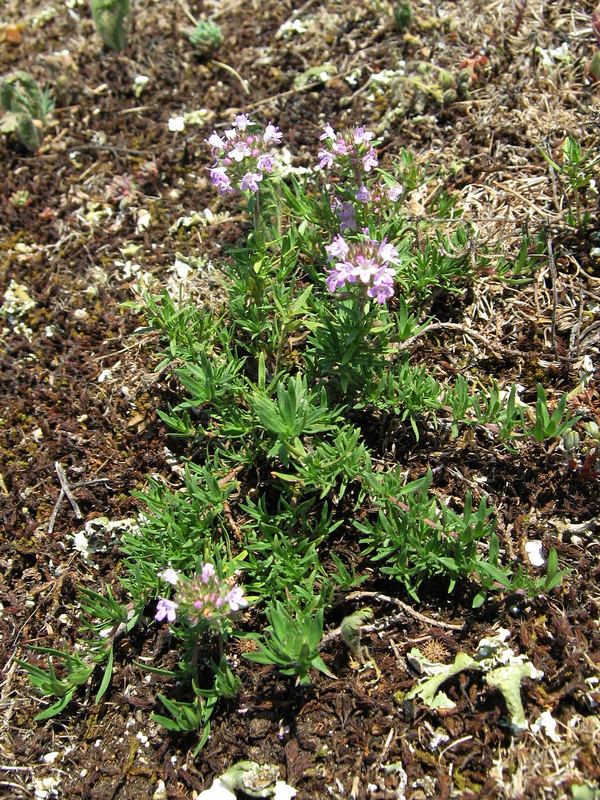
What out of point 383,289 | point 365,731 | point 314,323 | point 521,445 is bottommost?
point 365,731

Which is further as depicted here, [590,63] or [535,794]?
[590,63]

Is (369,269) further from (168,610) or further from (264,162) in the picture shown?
(168,610)

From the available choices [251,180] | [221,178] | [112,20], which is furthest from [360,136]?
[112,20]

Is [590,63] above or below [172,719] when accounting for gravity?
above

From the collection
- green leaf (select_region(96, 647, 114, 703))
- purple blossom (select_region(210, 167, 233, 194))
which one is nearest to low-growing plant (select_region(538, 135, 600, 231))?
purple blossom (select_region(210, 167, 233, 194))

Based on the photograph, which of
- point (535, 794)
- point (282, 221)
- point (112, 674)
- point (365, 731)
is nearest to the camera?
point (535, 794)

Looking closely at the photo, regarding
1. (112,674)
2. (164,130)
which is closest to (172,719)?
(112,674)

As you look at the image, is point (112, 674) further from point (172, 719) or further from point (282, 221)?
point (282, 221)

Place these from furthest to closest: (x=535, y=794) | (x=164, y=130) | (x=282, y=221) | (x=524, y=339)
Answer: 1. (x=164, y=130)
2. (x=282, y=221)
3. (x=524, y=339)
4. (x=535, y=794)
